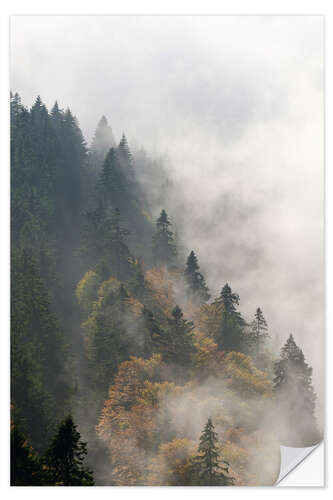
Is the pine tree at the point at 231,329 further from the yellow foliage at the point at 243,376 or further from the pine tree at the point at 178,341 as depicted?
the pine tree at the point at 178,341

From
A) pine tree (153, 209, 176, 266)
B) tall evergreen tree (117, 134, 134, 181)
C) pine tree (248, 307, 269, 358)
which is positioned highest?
tall evergreen tree (117, 134, 134, 181)

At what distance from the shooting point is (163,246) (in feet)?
22.2

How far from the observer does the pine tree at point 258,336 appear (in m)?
6.55

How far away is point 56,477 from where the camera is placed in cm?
614

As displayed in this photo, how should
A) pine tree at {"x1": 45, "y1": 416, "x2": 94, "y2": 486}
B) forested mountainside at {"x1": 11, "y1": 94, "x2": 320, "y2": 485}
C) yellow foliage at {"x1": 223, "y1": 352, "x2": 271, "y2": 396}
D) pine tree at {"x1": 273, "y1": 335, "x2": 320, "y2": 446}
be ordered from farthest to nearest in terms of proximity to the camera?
yellow foliage at {"x1": 223, "y1": 352, "x2": 271, "y2": 396}
pine tree at {"x1": 273, "y1": 335, "x2": 320, "y2": 446}
forested mountainside at {"x1": 11, "y1": 94, "x2": 320, "y2": 485}
pine tree at {"x1": 45, "y1": 416, "x2": 94, "y2": 486}

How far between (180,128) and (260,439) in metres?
5.25

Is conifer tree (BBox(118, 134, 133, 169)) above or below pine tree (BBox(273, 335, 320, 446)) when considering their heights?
above

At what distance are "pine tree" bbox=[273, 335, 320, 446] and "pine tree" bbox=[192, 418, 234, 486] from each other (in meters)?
1.04

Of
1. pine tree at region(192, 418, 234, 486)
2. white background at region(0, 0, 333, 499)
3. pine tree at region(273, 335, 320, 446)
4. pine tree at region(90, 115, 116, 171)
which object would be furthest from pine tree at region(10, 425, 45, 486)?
pine tree at region(90, 115, 116, 171)

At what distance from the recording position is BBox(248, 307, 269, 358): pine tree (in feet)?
21.5

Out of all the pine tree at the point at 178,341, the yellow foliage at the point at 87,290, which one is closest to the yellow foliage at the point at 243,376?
the pine tree at the point at 178,341

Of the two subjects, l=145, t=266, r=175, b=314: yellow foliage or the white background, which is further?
l=145, t=266, r=175, b=314: yellow foliage

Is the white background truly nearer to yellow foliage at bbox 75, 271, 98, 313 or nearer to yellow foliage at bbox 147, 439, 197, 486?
yellow foliage at bbox 75, 271, 98, 313
